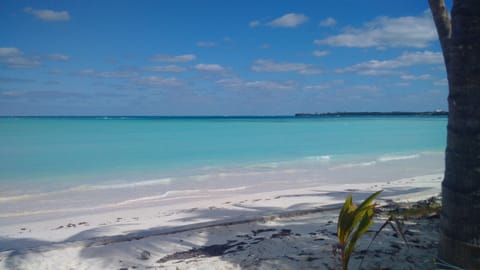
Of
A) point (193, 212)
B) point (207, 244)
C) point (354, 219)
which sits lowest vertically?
point (193, 212)

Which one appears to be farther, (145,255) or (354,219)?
(145,255)

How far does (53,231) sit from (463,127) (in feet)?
17.2

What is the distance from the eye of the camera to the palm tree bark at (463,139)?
214 centimetres

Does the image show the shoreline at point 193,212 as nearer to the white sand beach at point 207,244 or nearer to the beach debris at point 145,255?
the white sand beach at point 207,244

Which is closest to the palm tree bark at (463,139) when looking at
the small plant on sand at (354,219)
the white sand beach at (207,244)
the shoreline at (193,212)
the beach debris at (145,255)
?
the small plant on sand at (354,219)

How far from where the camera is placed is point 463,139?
7.17ft

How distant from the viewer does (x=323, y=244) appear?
11.4ft

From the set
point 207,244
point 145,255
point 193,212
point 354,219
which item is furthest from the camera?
point 193,212

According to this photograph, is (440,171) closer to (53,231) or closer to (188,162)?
(188,162)

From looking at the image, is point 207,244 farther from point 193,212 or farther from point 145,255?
point 193,212

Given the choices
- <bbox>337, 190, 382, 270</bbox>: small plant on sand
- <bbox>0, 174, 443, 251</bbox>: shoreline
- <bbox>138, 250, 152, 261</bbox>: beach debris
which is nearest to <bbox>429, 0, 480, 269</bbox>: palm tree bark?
<bbox>337, 190, 382, 270</bbox>: small plant on sand

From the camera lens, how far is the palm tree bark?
84.3 inches

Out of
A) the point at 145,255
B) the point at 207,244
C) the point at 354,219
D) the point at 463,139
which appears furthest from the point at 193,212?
the point at 463,139

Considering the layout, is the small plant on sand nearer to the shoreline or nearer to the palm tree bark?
the palm tree bark
